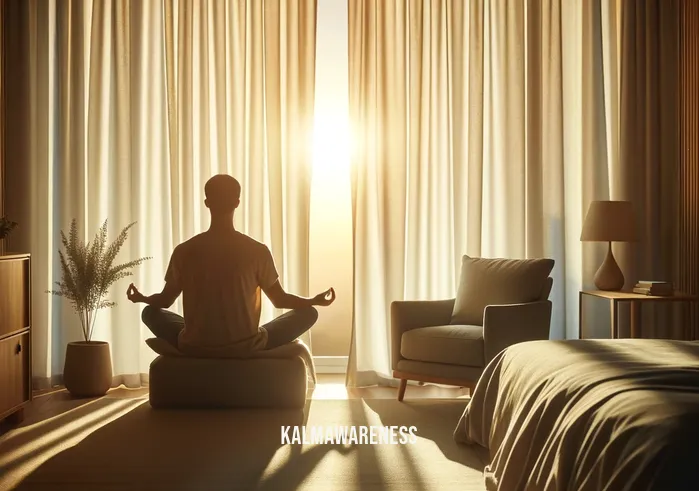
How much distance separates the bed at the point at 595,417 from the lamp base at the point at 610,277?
84.2 inches

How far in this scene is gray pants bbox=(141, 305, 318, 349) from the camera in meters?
4.54

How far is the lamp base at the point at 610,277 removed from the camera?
17.5 feet

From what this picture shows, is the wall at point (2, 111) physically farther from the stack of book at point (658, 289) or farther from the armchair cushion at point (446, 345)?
the stack of book at point (658, 289)

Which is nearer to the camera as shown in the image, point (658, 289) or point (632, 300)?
point (632, 300)

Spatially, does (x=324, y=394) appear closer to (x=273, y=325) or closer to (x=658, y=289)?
(x=273, y=325)

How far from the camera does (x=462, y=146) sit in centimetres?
576

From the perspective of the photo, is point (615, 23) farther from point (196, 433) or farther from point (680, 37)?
point (196, 433)

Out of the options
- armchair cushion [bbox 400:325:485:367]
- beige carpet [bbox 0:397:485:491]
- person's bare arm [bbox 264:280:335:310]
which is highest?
person's bare arm [bbox 264:280:335:310]

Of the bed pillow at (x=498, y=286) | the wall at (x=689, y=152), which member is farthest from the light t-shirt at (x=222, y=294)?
the wall at (x=689, y=152)

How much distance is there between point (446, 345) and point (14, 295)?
241 centimetres

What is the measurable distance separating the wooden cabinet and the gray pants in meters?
0.67

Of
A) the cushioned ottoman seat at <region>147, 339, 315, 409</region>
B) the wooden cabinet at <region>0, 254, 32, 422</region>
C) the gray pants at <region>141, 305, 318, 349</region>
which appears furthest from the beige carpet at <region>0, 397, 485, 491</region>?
the gray pants at <region>141, 305, 318, 349</region>

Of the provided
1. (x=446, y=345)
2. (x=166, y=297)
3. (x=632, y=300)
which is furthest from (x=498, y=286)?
(x=166, y=297)

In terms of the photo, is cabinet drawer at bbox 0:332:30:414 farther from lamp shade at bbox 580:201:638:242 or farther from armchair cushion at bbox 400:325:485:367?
lamp shade at bbox 580:201:638:242
